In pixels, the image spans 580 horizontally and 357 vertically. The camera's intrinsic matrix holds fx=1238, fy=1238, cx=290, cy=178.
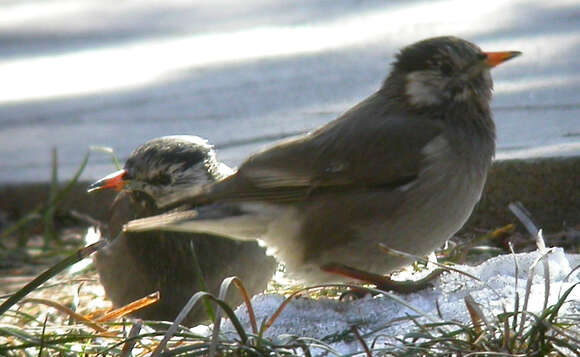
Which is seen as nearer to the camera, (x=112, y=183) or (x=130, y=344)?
(x=130, y=344)

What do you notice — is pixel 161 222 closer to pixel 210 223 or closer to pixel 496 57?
pixel 210 223

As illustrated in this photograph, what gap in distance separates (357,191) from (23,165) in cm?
434

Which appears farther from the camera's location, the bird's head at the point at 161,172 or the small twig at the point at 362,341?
the bird's head at the point at 161,172

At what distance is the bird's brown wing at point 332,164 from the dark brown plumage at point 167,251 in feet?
2.35

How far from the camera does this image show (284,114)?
8.04 meters

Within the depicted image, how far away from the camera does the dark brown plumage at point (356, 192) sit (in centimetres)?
474

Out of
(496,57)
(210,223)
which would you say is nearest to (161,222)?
(210,223)

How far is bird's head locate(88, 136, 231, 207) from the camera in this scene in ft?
18.6

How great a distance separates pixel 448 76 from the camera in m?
5.02

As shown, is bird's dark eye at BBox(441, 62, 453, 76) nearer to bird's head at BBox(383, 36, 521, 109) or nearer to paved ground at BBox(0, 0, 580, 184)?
bird's head at BBox(383, 36, 521, 109)

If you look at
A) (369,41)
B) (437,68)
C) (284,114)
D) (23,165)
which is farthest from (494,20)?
(437,68)

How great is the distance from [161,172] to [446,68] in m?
1.46

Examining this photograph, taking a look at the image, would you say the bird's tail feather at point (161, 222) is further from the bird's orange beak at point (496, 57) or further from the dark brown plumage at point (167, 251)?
the bird's orange beak at point (496, 57)

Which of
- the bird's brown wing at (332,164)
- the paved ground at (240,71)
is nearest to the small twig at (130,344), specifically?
the bird's brown wing at (332,164)
